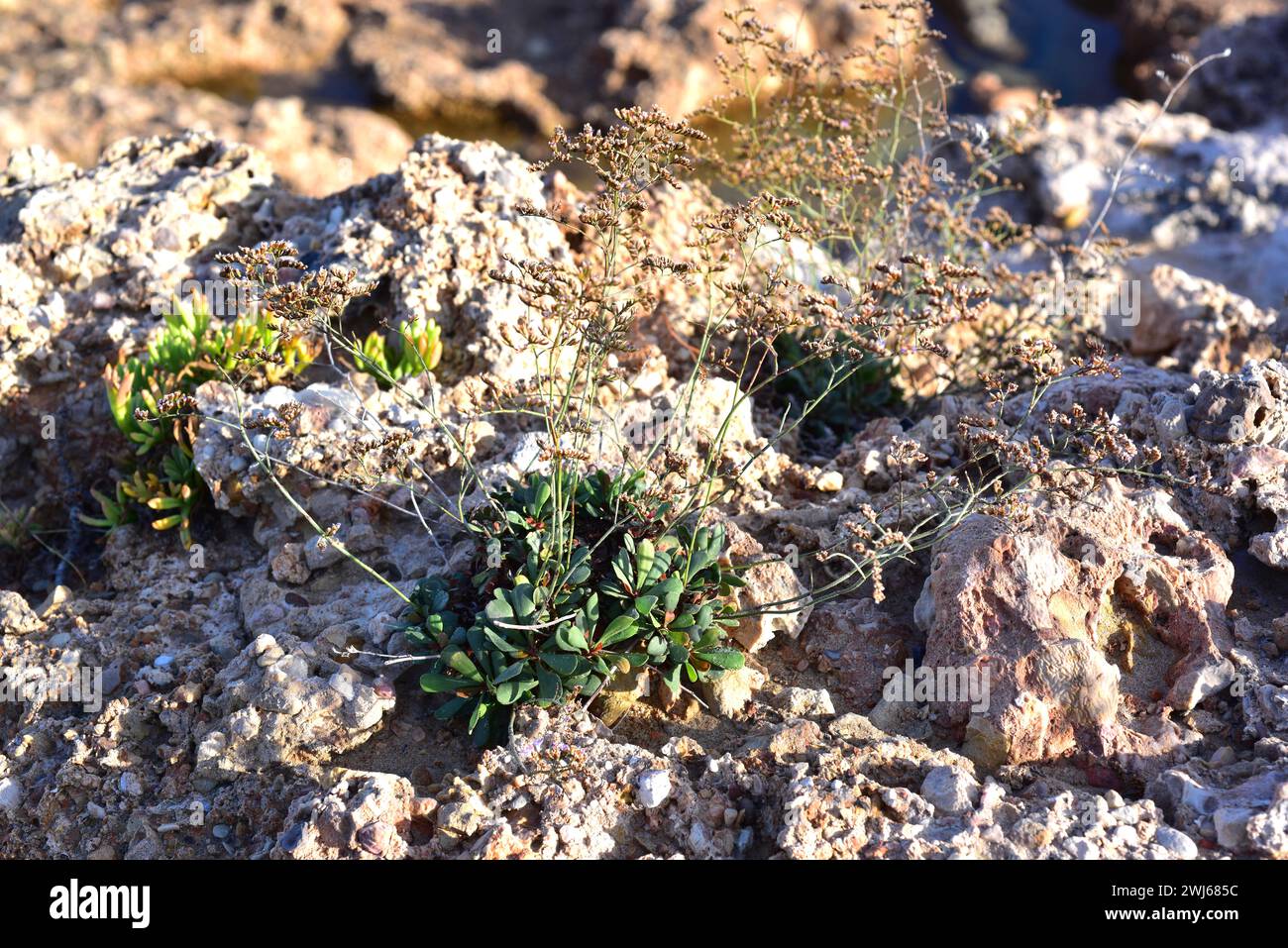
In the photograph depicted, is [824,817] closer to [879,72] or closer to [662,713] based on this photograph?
[662,713]

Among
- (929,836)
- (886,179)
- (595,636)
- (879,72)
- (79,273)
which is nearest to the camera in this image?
(929,836)

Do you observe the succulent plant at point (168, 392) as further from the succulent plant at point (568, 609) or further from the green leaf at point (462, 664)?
the green leaf at point (462, 664)

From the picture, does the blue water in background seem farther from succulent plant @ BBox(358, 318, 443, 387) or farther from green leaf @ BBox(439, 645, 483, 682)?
green leaf @ BBox(439, 645, 483, 682)

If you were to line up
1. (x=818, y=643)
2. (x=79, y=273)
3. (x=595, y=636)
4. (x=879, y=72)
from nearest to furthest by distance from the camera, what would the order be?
(x=595, y=636) → (x=818, y=643) → (x=79, y=273) → (x=879, y=72)

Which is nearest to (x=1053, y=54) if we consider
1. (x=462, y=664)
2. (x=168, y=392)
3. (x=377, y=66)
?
(x=377, y=66)

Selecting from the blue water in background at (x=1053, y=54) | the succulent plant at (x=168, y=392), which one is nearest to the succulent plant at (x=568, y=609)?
the succulent plant at (x=168, y=392)

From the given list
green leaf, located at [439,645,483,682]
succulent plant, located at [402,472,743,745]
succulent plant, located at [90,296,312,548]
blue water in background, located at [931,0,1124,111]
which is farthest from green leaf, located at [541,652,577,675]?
blue water in background, located at [931,0,1124,111]

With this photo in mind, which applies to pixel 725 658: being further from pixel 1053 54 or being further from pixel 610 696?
pixel 1053 54
